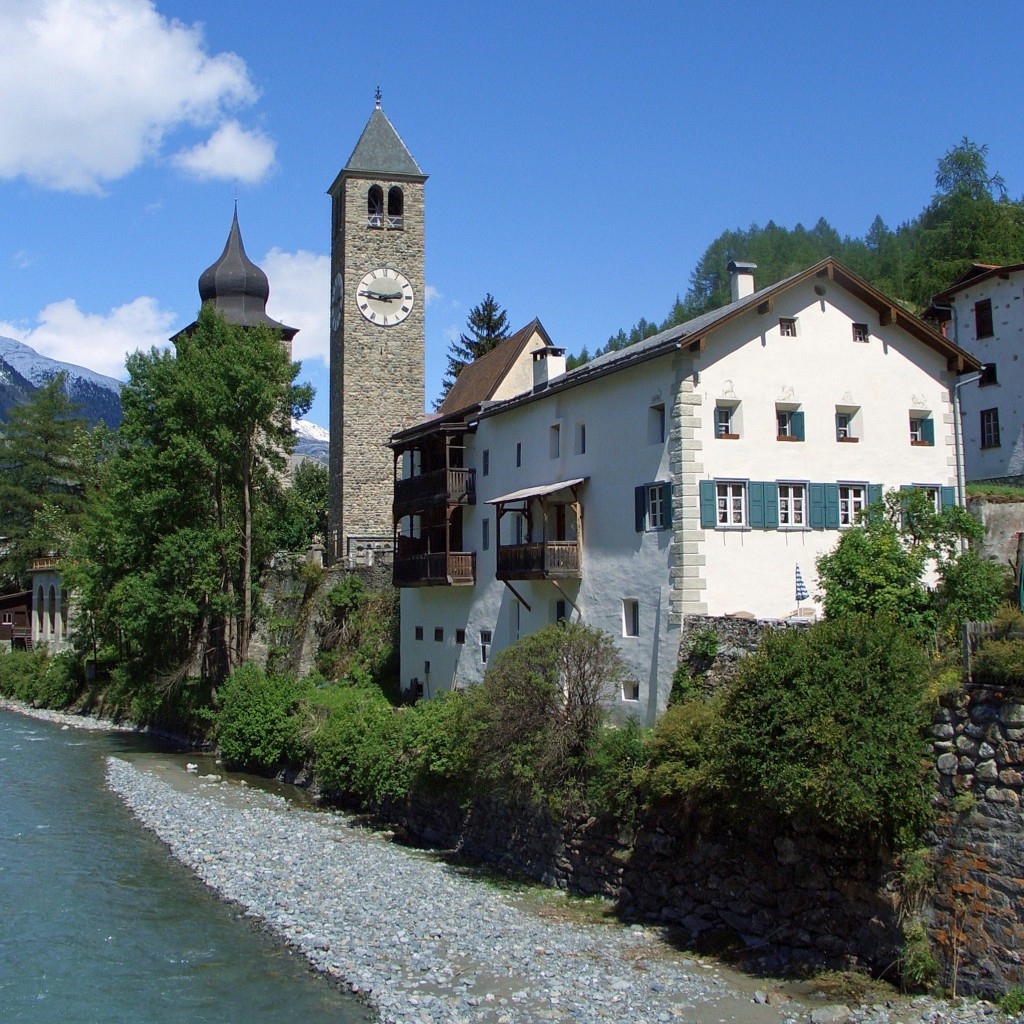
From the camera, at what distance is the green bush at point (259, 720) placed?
3478cm

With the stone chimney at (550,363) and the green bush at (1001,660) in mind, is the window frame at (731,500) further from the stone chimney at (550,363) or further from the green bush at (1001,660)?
the stone chimney at (550,363)

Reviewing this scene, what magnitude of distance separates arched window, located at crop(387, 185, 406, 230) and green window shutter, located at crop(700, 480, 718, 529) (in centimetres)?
3069

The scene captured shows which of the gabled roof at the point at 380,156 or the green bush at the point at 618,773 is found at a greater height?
the gabled roof at the point at 380,156

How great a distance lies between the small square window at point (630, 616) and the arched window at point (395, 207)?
3014 centimetres

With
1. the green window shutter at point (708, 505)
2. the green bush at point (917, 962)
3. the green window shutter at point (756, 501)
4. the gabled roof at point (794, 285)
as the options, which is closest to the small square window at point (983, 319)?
the gabled roof at point (794, 285)

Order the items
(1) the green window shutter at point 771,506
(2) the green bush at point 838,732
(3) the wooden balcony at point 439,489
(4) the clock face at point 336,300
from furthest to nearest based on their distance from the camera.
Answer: (4) the clock face at point 336,300 < (3) the wooden balcony at point 439,489 < (1) the green window shutter at point 771,506 < (2) the green bush at point 838,732

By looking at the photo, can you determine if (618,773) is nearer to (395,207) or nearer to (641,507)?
(641,507)

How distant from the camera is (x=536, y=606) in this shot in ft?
95.7

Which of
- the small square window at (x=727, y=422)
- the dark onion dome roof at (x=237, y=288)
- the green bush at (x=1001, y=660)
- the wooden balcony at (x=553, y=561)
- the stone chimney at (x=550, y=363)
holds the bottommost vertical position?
the green bush at (x=1001, y=660)

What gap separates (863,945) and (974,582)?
7.55m

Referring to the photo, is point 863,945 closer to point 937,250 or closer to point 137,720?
point 137,720

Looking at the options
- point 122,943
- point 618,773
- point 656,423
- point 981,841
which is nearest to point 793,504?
point 656,423

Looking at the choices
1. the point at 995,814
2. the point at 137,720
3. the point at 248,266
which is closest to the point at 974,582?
the point at 995,814

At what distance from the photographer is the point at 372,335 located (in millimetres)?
48781
